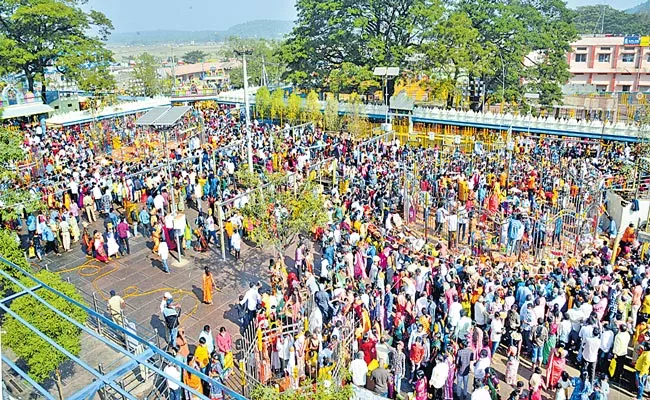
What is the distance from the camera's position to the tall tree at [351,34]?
32375 mm

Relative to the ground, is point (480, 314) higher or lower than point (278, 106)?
lower

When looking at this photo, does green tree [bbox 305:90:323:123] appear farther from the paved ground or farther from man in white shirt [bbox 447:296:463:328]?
man in white shirt [bbox 447:296:463:328]

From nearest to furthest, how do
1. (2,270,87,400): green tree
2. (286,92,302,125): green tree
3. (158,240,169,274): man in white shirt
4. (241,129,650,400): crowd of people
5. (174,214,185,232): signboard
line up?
(2,270,87,400): green tree → (241,129,650,400): crowd of people → (158,240,169,274): man in white shirt → (174,214,185,232): signboard → (286,92,302,125): green tree

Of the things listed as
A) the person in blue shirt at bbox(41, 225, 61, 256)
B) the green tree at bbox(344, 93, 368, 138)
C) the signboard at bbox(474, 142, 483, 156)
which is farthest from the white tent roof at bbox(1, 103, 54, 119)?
the signboard at bbox(474, 142, 483, 156)

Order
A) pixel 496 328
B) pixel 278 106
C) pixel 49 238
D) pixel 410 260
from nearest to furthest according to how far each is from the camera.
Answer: pixel 496 328 < pixel 410 260 < pixel 49 238 < pixel 278 106

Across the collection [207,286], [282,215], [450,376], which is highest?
[282,215]

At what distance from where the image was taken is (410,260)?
12.0 meters

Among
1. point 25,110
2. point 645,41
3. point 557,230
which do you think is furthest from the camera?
point 645,41

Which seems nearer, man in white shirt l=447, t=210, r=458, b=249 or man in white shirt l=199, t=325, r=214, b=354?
man in white shirt l=199, t=325, r=214, b=354

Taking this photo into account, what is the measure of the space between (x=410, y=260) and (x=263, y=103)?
81.1ft

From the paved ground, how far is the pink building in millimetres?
44218

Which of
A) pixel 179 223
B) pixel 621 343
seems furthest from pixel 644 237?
pixel 179 223

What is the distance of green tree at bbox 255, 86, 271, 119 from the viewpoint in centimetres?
3450

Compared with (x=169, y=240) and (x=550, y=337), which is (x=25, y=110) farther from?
(x=550, y=337)
